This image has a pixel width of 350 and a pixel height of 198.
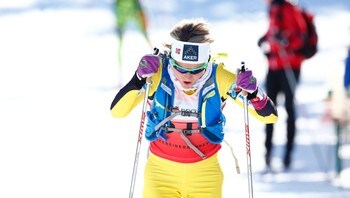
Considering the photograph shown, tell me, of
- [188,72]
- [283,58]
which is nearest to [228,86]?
[188,72]

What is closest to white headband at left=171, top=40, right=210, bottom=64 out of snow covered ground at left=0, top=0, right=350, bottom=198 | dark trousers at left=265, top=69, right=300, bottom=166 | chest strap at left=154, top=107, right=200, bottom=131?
chest strap at left=154, top=107, right=200, bottom=131

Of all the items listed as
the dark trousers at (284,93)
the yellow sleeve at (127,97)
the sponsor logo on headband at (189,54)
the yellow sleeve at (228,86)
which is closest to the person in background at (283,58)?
the dark trousers at (284,93)

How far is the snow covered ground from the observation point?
1086 centimetres

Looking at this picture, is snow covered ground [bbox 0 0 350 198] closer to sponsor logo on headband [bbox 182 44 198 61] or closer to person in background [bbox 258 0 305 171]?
person in background [bbox 258 0 305 171]

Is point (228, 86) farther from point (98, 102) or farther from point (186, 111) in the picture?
point (98, 102)

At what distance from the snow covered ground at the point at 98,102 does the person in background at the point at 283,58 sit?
0.31m

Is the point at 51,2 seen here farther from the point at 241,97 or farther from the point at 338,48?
the point at 241,97

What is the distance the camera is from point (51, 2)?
23.0 meters

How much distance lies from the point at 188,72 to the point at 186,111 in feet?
0.82

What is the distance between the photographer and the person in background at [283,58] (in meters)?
11.4

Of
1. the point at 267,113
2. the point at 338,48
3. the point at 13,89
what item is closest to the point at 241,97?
the point at 267,113

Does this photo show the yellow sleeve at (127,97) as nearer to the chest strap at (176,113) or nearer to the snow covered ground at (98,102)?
the chest strap at (176,113)

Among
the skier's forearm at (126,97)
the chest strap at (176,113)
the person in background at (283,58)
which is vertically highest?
the person in background at (283,58)

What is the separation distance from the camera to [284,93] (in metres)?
11.4
